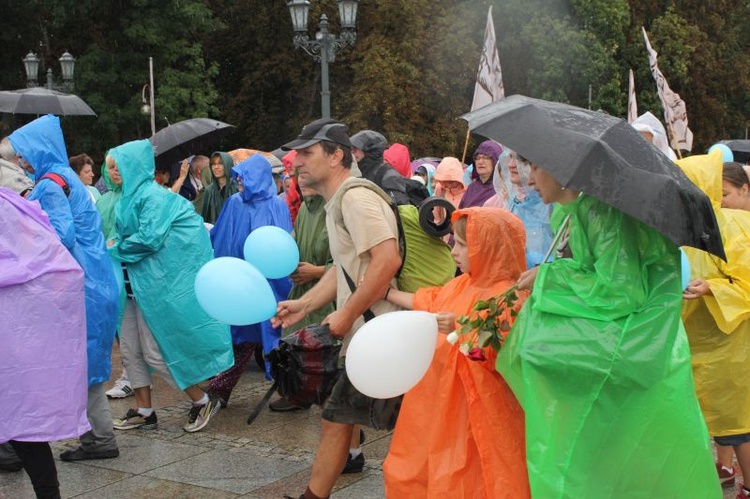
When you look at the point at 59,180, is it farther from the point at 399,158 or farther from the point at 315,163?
the point at 399,158

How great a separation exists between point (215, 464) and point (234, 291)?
1860mm

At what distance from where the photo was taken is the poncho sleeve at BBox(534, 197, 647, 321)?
3420 mm

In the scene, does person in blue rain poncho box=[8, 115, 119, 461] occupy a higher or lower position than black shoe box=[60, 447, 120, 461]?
higher

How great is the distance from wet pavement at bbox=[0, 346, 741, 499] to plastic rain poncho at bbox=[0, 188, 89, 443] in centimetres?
75

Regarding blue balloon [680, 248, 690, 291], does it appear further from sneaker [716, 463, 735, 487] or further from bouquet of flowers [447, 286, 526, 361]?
sneaker [716, 463, 735, 487]

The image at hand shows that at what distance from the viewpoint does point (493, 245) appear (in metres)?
4.08

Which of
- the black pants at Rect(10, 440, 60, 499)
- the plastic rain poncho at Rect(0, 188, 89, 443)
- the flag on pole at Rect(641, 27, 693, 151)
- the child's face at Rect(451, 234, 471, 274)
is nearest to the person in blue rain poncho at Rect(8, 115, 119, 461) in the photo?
the plastic rain poncho at Rect(0, 188, 89, 443)

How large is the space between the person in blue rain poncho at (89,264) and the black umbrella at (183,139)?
3285 millimetres

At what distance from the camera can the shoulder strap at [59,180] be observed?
5948 millimetres

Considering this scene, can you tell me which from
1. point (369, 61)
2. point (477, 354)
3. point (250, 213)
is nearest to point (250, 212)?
point (250, 213)

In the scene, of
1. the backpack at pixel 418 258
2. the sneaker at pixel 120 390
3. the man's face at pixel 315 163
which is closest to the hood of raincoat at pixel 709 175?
the backpack at pixel 418 258

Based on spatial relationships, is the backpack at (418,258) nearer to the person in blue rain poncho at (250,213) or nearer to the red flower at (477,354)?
the red flower at (477,354)

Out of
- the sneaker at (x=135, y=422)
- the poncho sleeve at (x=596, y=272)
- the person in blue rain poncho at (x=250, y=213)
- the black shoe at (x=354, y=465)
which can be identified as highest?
the poncho sleeve at (x=596, y=272)

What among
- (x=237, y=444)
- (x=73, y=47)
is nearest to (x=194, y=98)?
(x=73, y=47)
